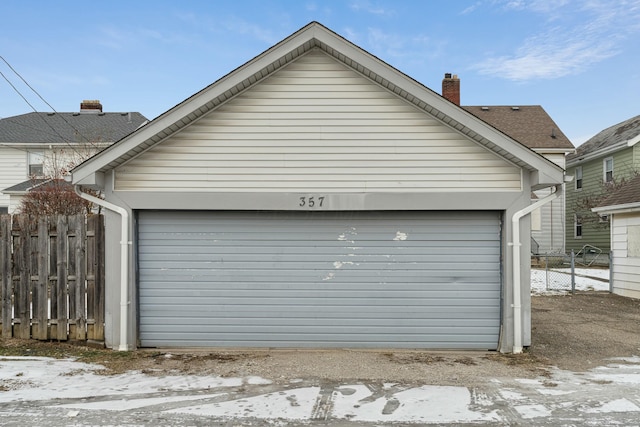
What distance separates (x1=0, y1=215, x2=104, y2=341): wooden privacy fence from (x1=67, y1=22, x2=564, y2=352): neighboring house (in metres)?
0.40

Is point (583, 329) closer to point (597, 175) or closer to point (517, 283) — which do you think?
point (517, 283)

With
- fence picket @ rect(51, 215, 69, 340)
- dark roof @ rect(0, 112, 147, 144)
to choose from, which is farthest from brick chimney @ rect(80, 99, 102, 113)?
fence picket @ rect(51, 215, 69, 340)

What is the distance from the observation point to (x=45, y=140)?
23578 mm

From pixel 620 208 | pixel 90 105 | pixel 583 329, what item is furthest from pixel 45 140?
pixel 620 208

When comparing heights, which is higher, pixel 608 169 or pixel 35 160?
pixel 35 160

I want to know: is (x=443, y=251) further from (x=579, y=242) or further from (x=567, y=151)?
(x=579, y=242)

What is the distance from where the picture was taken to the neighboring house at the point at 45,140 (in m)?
22.0

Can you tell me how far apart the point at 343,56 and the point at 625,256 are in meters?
11.9

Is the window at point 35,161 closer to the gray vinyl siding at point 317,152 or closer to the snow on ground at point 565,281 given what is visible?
the gray vinyl siding at point 317,152

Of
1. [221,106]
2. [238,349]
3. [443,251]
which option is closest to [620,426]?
[443,251]

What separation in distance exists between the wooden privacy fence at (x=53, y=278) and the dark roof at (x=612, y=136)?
24886mm

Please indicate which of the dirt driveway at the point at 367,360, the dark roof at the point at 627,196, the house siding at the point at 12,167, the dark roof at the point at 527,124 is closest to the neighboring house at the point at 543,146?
the dark roof at the point at 527,124

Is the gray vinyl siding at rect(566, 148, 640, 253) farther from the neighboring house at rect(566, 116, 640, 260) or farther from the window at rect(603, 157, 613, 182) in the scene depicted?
the window at rect(603, 157, 613, 182)

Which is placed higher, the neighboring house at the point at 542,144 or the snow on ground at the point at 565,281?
the neighboring house at the point at 542,144
